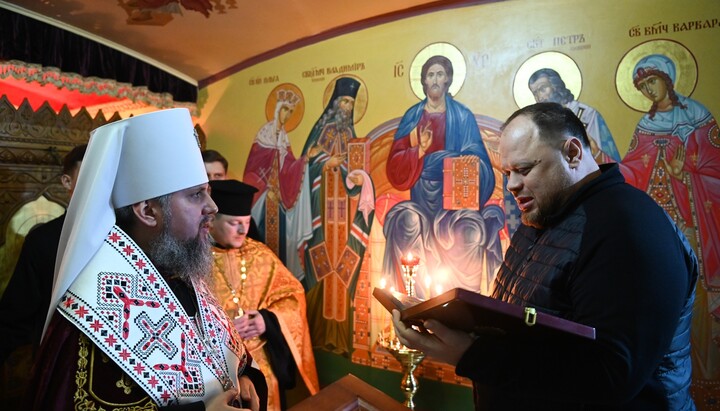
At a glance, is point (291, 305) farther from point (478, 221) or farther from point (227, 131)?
point (227, 131)

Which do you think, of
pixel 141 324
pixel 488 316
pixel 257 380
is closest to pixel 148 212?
pixel 141 324

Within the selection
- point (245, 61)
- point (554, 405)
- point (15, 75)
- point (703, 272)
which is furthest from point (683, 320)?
point (15, 75)

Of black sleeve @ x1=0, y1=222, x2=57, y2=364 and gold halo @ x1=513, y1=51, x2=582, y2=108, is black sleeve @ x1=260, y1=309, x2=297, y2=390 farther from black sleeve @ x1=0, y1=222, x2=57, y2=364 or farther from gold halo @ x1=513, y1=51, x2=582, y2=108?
gold halo @ x1=513, y1=51, x2=582, y2=108

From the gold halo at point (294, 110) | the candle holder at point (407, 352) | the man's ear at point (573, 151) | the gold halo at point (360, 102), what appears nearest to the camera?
the man's ear at point (573, 151)

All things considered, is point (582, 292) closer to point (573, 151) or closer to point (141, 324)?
point (573, 151)

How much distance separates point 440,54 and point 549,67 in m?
0.79

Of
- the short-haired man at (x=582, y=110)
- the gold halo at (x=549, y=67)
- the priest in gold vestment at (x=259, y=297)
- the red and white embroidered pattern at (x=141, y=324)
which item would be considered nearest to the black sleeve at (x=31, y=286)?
the priest in gold vestment at (x=259, y=297)

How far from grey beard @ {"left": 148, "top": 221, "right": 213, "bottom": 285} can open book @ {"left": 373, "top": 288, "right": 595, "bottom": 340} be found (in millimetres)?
901

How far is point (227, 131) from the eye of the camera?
475cm

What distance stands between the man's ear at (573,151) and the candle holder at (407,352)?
1.65 meters

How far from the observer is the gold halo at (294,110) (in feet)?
13.9

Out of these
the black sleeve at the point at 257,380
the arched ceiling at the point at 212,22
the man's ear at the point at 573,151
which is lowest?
the black sleeve at the point at 257,380

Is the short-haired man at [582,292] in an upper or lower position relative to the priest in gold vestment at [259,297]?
upper

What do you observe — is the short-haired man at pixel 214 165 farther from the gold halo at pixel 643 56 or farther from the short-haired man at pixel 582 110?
the gold halo at pixel 643 56
